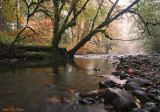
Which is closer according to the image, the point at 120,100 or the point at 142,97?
the point at 120,100

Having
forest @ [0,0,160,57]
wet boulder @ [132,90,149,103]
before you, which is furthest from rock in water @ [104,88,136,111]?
forest @ [0,0,160,57]

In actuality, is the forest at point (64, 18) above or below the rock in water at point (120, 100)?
above

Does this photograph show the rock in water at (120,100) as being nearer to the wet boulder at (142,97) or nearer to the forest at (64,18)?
the wet boulder at (142,97)

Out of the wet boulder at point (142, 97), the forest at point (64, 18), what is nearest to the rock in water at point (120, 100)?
the wet boulder at point (142, 97)

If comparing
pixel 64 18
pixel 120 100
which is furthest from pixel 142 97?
pixel 64 18

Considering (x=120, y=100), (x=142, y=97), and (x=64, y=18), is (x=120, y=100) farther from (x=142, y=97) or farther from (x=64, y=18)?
(x=64, y=18)

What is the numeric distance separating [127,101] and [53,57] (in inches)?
412

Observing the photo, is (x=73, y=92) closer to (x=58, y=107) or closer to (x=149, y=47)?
(x=58, y=107)

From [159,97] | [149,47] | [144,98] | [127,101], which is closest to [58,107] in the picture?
[127,101]

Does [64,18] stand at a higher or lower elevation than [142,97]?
higher

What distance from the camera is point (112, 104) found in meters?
2.14

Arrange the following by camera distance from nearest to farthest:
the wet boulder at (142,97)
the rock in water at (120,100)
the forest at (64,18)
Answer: the rock in water at (120,100)
the wet boulder at (142,97)
the forest at (64,18)

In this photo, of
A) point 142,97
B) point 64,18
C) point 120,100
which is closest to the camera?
point 120,100

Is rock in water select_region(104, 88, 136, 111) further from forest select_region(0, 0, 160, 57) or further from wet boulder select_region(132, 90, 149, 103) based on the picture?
forest select_region(0, 0, 160, 57)
